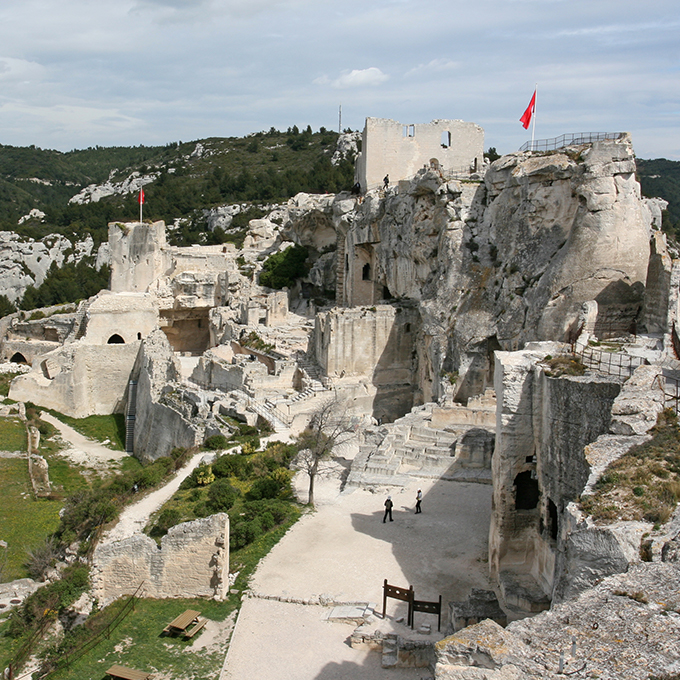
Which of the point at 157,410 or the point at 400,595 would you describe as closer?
the point at 400,595

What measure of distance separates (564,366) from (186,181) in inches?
3096

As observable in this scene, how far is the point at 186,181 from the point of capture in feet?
279

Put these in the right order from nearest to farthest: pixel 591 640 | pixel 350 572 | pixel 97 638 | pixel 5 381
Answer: pixel 591 640, pixel 97 638, pixel 350 572, pixel 5 381

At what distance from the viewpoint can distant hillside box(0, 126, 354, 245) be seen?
7056cm

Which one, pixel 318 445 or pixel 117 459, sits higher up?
pixel 318 445

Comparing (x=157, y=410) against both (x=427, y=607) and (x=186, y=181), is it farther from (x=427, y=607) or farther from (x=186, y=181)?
(x=186, y=181)

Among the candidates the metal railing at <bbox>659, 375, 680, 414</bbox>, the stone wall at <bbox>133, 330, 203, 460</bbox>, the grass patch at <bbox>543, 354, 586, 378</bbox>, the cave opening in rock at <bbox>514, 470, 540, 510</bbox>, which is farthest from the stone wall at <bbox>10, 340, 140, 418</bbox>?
the metal railing at <bbox>659, 375, 680, 414</bbox>

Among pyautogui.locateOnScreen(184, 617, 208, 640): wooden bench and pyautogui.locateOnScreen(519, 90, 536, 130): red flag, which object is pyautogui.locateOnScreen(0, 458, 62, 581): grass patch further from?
pyautogui.locateOnScreen(519, 90, 536, 130): red flag

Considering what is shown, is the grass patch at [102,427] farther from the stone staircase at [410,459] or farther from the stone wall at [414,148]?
the stone wall at [414,148]

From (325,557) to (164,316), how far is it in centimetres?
3075

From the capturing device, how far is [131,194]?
3319 inches

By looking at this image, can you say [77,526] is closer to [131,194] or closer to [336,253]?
[336,253]

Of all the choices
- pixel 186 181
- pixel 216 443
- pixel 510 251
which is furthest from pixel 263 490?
pixel 186 181

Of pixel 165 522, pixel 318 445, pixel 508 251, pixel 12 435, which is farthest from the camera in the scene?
pixel 12 435
